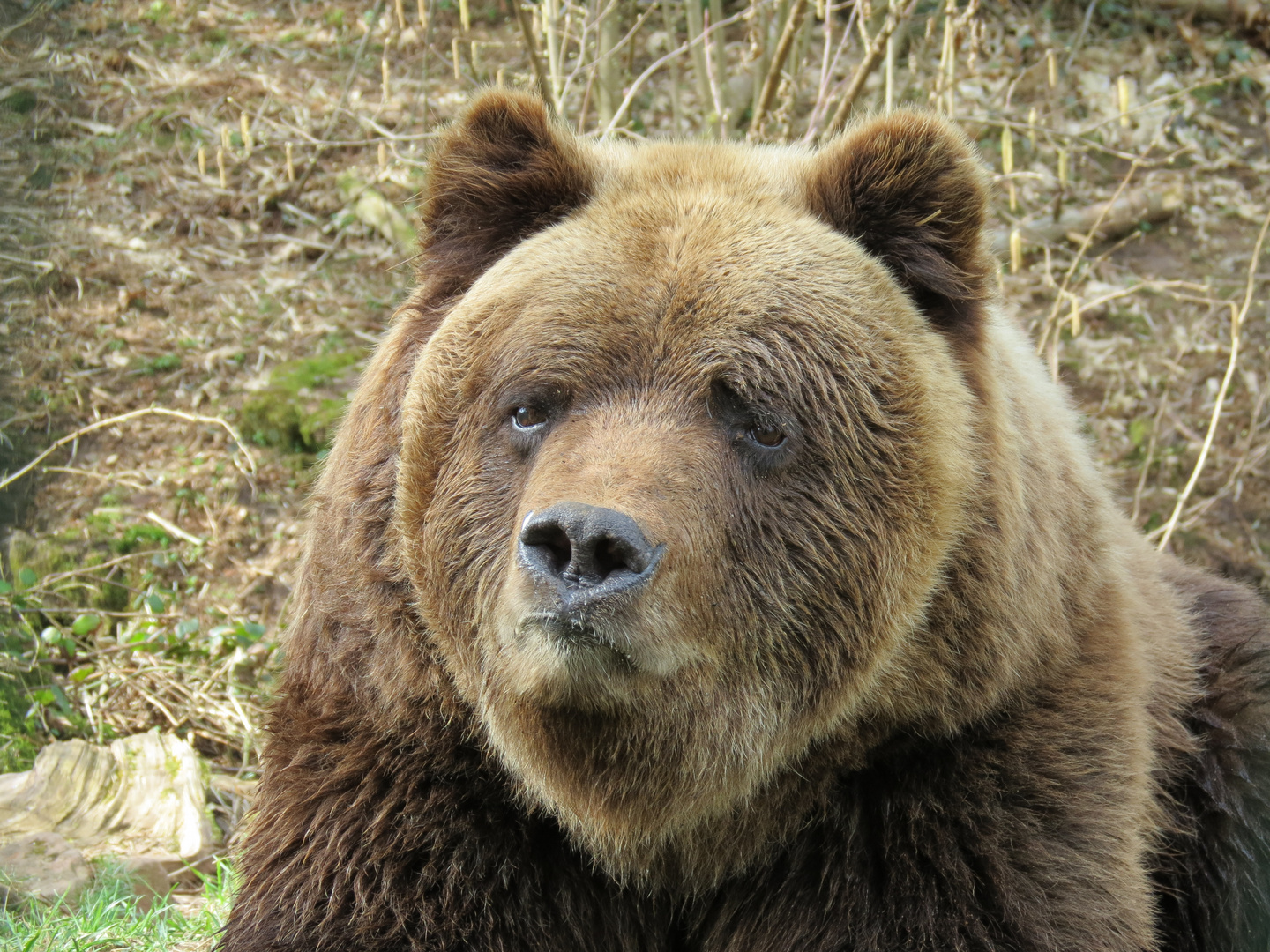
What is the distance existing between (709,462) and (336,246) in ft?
25.4

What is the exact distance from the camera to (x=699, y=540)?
3160 mm

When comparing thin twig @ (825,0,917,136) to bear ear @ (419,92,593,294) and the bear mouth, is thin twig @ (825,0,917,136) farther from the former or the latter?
the bear mouth

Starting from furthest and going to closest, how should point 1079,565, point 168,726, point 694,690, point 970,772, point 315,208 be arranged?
point 315,208 → point 168,726 → point 1079,565 → point 970,772 → point 694,690

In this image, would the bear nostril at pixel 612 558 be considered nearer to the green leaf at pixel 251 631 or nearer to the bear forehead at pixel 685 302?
the bear forehead at pixel 685 302

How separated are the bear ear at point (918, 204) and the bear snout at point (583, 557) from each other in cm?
136

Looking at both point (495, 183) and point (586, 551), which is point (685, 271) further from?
point (586, 551)

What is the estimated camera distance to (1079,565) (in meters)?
3.88

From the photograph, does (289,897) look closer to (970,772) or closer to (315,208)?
(970,772)

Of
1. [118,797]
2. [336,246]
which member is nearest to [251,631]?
[118,797]

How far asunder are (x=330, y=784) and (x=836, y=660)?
5.08ft

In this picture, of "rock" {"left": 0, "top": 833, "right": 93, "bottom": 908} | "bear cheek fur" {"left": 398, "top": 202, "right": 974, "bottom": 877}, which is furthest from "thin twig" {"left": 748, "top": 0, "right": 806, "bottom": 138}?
"rock" {"left": 0, "top": 833, "right": 93, "bottom": 908}

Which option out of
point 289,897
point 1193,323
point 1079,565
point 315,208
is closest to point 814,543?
A: point 1079,565

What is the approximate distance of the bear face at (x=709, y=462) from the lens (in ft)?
10.7

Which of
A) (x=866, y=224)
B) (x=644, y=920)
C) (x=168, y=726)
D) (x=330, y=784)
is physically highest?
(x=866, y=224)
